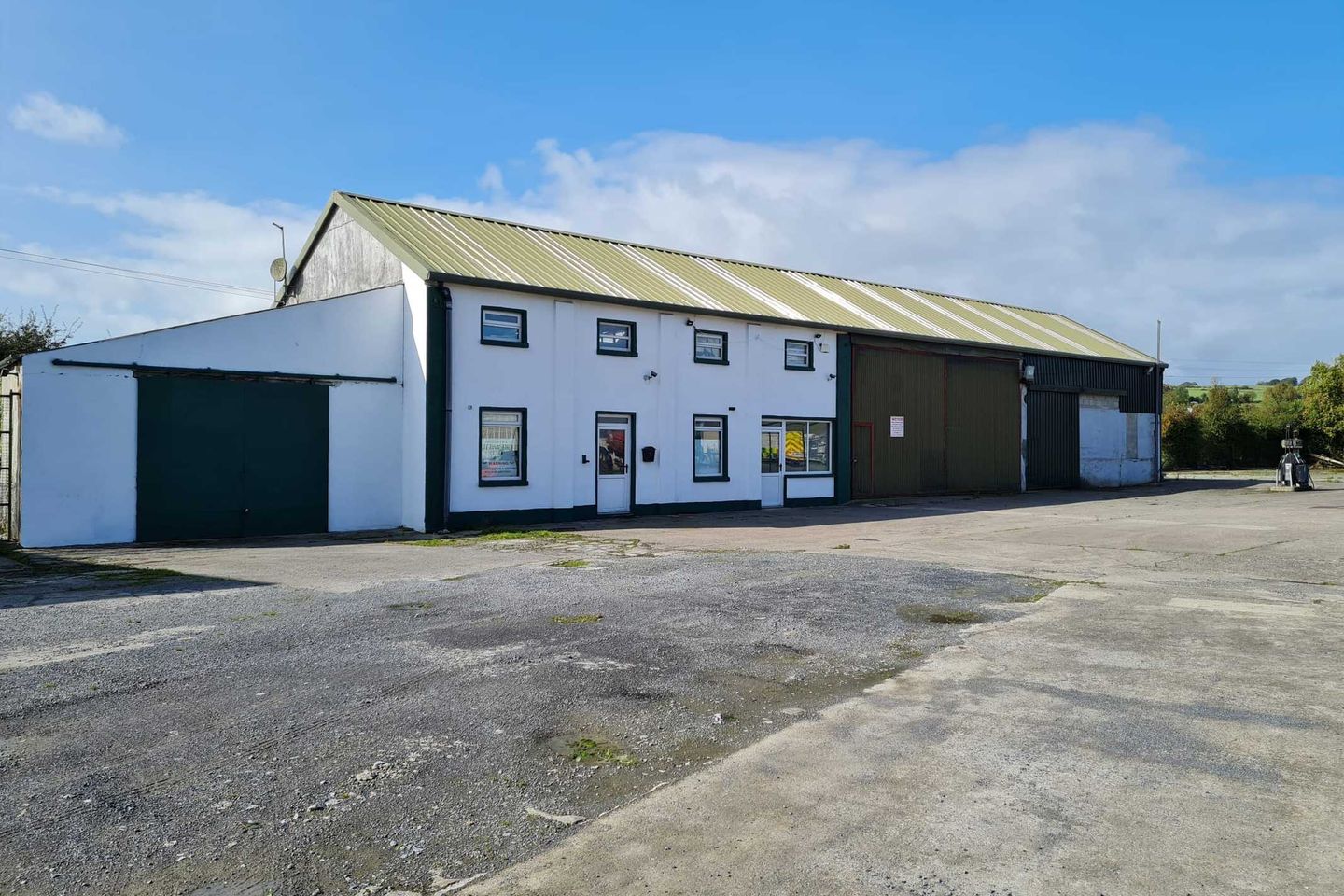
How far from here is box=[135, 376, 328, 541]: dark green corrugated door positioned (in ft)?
51.2

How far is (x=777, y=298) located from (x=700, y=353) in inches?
170

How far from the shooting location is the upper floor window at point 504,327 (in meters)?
18.2

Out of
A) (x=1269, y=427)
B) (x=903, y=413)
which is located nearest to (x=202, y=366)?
(x=903, y=413)

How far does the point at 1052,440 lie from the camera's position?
30984 mm

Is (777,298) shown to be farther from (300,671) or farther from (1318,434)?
(1318,434)

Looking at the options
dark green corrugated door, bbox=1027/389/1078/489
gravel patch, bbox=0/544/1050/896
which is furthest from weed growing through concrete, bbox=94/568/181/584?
dark green corrugated door, bbox=1027/389/1078/489

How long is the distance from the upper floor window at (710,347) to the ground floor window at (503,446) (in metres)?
4.88

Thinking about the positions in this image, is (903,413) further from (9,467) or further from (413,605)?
(9,467)

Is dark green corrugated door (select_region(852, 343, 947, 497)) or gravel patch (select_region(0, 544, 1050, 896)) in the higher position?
dark green corrugated door (select_region(852, 343, 947, 497))

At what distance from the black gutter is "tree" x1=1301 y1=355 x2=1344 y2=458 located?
139 ft

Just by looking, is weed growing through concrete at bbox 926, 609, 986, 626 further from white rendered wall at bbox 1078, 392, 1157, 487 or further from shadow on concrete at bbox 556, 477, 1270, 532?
white rendered wall at bbox 1078, 392, 1157, 487

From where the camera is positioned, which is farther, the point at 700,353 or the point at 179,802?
the point at 700,353

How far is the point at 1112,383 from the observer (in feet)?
110

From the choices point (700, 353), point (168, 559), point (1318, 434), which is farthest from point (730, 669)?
point (1318, 434)
